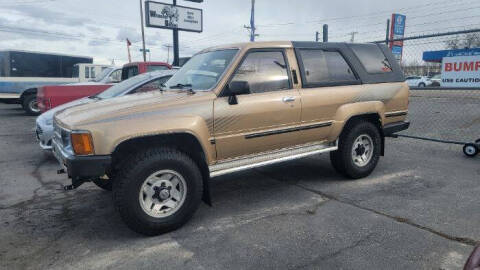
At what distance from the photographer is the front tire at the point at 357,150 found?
484 centimetres

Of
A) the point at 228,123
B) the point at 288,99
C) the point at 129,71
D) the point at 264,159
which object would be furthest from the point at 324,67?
the point at 129,71

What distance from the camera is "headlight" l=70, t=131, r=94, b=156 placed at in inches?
124

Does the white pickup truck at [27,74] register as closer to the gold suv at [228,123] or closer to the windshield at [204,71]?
the windshield at [204,71]

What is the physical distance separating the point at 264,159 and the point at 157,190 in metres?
1.33

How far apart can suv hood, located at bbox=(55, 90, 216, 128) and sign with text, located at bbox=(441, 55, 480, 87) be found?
16.0 ft

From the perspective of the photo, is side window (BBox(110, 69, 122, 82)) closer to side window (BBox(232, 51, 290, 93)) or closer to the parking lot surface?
the parking lot surface

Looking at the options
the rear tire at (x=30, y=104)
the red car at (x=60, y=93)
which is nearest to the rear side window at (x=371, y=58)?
the red car at (x=60, y=93)

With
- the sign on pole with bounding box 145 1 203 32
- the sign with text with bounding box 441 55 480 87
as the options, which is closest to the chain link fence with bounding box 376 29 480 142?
the sign with text with bounding box 441 55 480 87

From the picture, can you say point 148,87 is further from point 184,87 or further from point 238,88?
point 238,88

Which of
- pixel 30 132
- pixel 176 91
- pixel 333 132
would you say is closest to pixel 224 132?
pixel 176 91

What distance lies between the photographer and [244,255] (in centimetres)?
304

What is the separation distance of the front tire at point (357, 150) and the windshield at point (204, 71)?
196 cm

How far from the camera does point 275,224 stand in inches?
144

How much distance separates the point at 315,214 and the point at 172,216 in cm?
153
